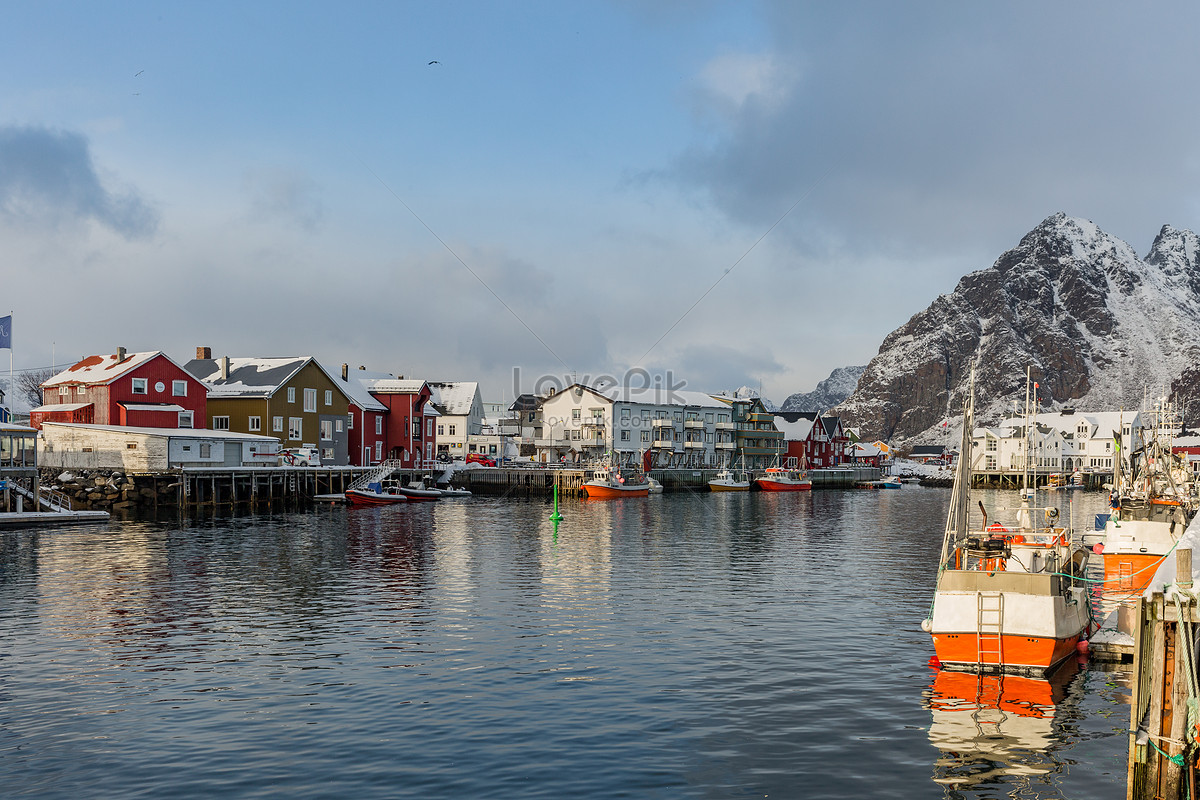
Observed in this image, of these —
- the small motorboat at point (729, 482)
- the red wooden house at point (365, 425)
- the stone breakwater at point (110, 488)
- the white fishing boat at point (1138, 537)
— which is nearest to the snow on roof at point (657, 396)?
the small motorboat at point (729, 482)

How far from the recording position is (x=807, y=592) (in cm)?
3916

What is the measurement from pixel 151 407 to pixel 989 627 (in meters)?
84.3

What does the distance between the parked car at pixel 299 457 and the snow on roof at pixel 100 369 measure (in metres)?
15.5

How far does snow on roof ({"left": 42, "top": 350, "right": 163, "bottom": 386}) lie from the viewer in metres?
88.2

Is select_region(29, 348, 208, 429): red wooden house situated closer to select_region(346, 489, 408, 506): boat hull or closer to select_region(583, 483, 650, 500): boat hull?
select_region(346, 489, 408, 506): boat hull

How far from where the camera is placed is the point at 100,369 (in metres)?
90.4

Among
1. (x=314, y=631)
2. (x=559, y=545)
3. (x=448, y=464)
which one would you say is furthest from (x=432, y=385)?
(x=314, y=631)

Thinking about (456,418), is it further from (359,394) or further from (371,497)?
(371,497)

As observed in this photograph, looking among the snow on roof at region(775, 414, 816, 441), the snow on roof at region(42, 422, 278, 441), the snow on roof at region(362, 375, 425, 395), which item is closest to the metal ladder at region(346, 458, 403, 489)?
the snow on roof at region(362, 375, 425, 395)

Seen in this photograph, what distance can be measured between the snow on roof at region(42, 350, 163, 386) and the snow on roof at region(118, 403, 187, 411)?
9.46 ft

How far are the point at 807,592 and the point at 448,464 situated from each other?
Answer: 8893 centimetres

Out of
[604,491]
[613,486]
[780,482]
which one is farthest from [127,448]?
[780,482]

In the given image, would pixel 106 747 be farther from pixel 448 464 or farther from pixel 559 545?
pixel 448 464

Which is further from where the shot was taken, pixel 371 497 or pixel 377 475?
pixel 377 475
